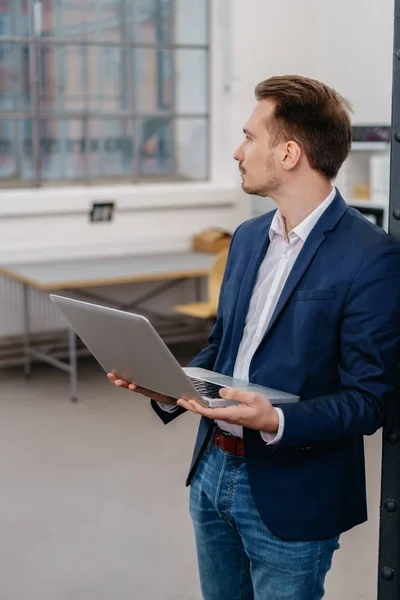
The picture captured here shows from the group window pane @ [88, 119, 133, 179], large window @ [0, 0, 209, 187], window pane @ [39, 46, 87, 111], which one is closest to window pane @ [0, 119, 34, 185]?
large window @ [0, 0, 209, 187]

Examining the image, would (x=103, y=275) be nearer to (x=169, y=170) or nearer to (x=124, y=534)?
(x=169, y=170)

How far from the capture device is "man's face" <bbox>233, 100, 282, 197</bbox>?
5.18 feet

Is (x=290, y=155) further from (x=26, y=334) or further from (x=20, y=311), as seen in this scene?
(x=20, y=311)

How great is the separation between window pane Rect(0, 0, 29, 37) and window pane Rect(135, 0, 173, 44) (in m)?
0.80

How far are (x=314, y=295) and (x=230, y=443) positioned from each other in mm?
335

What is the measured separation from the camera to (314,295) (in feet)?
4.96

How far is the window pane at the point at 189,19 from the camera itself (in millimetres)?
6367

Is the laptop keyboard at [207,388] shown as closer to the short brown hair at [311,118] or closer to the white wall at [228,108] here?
the short brown hair at [311,118]

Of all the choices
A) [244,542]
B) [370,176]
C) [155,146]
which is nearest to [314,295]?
[244,542]

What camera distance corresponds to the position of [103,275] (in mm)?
5215

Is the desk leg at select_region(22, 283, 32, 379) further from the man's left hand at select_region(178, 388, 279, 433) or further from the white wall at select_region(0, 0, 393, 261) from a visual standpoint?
the man's left hand at select_region(178, 388, 279, 433)

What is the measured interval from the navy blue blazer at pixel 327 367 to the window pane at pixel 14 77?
4668mm

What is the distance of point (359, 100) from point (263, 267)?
4.41 metres

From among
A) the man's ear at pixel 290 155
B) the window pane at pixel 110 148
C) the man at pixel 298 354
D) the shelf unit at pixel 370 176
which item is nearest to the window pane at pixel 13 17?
the window pane at pixel 110 148
